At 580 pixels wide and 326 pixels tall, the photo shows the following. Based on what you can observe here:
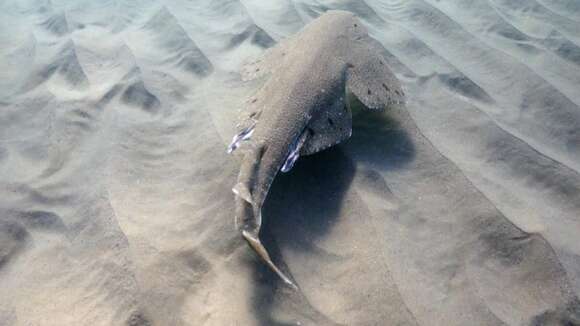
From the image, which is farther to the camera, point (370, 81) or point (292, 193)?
point (370, 81)

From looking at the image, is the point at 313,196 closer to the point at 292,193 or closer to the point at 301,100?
the point at 292,193

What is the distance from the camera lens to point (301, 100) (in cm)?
287

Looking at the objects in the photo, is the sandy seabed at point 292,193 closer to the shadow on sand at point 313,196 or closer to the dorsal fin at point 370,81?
the shadow on sand at point 313,196

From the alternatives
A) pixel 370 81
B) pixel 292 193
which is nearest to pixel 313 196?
pixel 292 193

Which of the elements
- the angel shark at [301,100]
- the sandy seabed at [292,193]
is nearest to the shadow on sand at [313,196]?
the sandy seabed at [292,193]

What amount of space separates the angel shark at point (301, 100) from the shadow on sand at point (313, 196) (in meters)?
0.20

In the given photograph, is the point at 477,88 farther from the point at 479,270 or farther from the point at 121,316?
the point at 121,316

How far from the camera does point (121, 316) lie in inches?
91.7

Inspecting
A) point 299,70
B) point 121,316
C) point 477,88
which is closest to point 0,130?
point 121,316

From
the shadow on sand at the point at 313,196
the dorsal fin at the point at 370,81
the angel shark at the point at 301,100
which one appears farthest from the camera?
the dorsal fin at the point at 370,81

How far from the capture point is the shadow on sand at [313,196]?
2418mm

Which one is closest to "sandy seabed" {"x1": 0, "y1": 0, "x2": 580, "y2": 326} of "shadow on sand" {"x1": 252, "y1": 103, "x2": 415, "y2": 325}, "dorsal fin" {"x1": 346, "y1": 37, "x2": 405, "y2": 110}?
"shadow on sand" {"x1": 252, "y1": 103, "x2": 415, "y2": 325}

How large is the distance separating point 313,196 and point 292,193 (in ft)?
0.54

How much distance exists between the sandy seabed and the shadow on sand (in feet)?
0.04
